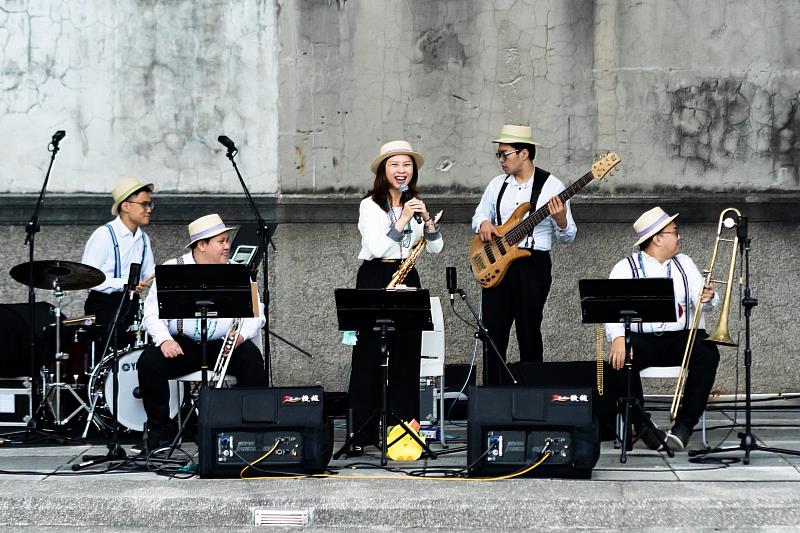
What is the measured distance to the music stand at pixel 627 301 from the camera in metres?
8.38

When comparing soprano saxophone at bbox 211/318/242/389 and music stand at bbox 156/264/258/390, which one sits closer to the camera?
music stand at bbox 156/264/258/390

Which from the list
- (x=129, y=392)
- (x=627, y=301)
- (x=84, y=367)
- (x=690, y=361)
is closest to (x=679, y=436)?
(x=690, y=361)

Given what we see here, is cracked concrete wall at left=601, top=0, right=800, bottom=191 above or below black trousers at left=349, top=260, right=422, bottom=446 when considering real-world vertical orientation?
above

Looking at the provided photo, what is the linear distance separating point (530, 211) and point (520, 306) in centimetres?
69

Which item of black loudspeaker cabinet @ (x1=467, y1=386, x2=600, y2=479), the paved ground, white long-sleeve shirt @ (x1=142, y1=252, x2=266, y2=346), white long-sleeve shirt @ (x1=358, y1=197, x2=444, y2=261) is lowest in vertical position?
the paved ground

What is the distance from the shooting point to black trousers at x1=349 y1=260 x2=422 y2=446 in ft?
29.4

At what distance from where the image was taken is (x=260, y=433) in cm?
799

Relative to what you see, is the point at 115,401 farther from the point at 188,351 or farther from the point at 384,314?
the point at 384,314

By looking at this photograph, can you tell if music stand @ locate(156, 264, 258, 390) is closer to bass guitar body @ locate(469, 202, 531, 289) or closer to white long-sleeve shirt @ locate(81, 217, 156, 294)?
white long-sleeve shirt @ locate(81, 217, 156, 294)

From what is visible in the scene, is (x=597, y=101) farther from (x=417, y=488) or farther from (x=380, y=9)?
(x=417, y=488)

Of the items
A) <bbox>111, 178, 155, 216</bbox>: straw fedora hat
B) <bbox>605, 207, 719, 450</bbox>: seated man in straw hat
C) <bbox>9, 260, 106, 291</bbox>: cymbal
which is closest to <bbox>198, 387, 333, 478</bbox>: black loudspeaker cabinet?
<bbox>9, 260, 106, 291</bbox>: cymbal

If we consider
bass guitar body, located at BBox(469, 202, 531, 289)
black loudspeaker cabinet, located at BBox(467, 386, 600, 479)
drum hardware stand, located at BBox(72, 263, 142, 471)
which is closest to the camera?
black loudspeaker cabinet, located at BBox(467, 386, 600, 479)

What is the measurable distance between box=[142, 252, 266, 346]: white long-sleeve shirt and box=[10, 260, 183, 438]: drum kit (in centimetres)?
40

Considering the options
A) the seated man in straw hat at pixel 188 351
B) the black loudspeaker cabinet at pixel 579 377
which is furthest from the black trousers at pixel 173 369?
the black loudspeaker cabinet at pixel 579 377
